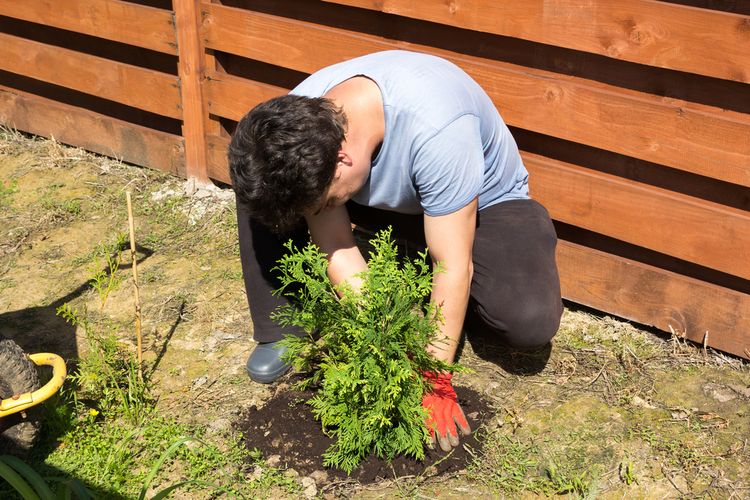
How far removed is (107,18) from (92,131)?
0.79 meters

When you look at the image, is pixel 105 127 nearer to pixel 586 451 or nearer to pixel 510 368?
pixel 510 368

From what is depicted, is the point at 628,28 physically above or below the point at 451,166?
above

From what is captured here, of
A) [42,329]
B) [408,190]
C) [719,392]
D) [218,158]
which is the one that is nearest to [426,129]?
[408,190]

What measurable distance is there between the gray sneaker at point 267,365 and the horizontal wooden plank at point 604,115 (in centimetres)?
141

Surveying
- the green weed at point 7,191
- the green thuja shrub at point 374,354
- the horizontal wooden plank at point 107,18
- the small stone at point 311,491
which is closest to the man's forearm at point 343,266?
the green thuja shrub at point 374,354

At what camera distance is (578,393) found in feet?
10.8

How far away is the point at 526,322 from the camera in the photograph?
3201 mm

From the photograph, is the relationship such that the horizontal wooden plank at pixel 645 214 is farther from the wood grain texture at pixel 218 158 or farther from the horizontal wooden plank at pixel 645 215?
the wood grain texture at pixel 218 158

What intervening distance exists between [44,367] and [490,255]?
195 cm

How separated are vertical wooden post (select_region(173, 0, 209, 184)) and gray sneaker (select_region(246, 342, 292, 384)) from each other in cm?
173

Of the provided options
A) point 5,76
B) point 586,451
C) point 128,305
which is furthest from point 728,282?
point 5,76

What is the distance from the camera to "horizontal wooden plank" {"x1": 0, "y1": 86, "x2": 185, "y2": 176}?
193 inches

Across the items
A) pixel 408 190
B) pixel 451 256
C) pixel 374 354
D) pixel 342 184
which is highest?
pixel 342 184

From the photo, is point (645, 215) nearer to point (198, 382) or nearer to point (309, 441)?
point (309, 441)
